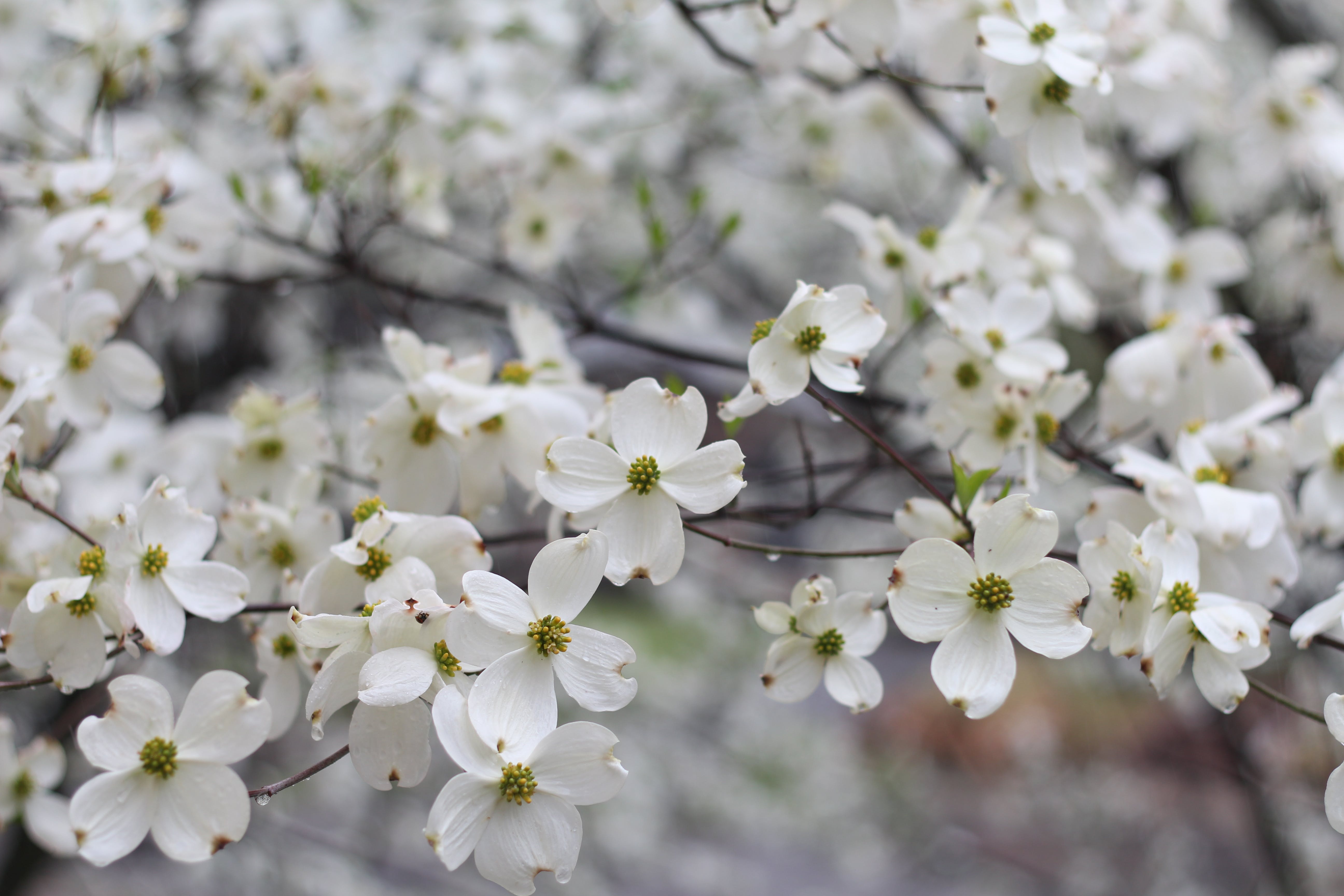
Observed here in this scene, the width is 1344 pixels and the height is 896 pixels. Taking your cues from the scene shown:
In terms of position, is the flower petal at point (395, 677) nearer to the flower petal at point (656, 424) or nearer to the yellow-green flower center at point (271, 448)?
the flower petal at point (656, 424)

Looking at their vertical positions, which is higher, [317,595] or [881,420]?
[317,595]

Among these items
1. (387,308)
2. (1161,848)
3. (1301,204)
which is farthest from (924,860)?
(387,308)

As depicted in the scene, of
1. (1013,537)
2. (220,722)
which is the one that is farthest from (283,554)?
(1013,537)

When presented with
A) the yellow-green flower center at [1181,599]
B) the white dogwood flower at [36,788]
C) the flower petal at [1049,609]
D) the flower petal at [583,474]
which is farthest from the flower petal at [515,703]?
the white dogwood flower at [36,788]

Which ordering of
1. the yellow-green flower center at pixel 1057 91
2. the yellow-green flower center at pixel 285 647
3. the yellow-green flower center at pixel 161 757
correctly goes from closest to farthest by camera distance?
the yellow-green flower center at pixel 161 757
the yellow-green flower center at pixel 285 647
the yellow-green flower center at pixel 1057 91

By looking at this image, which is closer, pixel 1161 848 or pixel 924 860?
pixel 1161 848

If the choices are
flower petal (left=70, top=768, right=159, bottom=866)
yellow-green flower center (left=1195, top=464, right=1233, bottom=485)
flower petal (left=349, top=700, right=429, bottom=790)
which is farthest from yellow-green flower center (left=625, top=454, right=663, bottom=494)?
yellow-green flower center (left=1195, top=464, right=1233, bottom=485)

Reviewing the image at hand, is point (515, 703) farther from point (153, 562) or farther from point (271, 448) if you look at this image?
point (271, 448)

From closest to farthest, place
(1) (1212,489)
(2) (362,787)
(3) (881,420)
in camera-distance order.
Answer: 1. (1) (1212,489)
2. (3) (881,420)
3. (2) (362,787)

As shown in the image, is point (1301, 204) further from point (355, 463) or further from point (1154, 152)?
point (355, 463)
